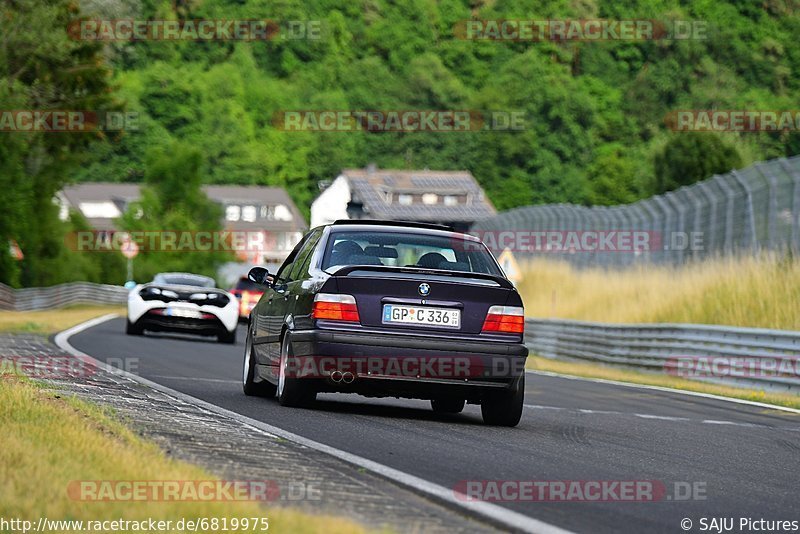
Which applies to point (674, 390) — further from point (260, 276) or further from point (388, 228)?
point (388, 228)

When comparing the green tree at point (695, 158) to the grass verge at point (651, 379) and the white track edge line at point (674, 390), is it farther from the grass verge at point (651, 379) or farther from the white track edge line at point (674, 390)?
the white track edge line at point (674, 390)

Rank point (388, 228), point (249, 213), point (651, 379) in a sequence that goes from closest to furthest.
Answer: point (388, 228) < point (651, 379) < point (249, 213)

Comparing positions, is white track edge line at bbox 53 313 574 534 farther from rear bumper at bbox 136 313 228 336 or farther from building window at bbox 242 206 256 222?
building window at bbox 242 206 256 222

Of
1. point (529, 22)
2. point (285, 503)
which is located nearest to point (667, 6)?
point (529, 22)

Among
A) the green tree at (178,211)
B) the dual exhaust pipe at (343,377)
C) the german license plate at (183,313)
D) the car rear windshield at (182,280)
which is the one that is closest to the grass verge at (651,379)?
the german license plate at (183,313)

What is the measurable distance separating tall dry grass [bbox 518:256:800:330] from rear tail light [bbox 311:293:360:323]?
13.5 m

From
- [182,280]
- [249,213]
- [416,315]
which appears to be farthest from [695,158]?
[416,315]

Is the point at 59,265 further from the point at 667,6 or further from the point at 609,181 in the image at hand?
Answer: the point at 667,6

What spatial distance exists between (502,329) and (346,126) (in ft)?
424

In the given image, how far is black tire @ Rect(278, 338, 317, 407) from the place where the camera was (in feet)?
38.0

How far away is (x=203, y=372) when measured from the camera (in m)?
16.8

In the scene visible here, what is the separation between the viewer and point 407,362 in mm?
11062

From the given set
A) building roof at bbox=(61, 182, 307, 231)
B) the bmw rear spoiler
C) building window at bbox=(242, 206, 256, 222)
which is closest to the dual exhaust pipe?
the bmw rear spoiler

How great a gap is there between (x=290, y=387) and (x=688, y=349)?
12693 mm
